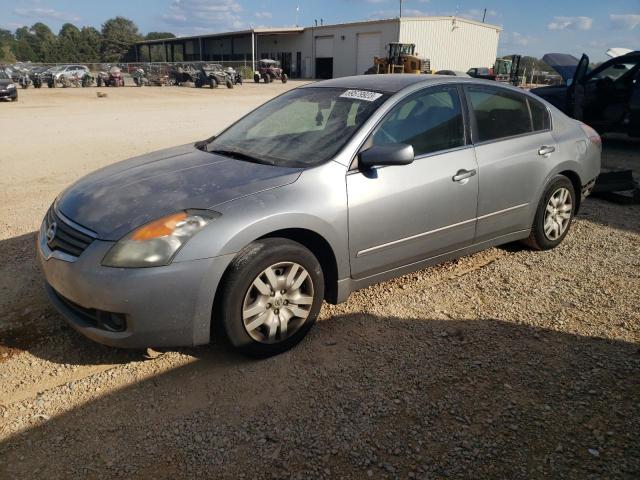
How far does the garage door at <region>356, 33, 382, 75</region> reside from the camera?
45781mm

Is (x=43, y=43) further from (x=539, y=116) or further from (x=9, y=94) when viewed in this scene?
(x=539, y=116)

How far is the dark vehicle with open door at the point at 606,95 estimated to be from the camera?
9648 mm

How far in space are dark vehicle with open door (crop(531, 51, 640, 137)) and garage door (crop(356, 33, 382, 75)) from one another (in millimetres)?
37539

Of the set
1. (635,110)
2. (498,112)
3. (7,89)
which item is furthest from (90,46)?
(498,112)

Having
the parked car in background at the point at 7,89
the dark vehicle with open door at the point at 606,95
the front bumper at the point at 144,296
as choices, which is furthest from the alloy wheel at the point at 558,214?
the parked car in background at the point at 7,89

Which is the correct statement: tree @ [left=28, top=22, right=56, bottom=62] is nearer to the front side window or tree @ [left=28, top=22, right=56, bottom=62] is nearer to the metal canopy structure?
the metal canopy structure

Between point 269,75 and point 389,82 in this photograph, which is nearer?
point 389,82

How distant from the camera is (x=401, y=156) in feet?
10.6

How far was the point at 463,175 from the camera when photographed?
379cm

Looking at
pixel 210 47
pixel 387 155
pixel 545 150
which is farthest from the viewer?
pixel 210 47

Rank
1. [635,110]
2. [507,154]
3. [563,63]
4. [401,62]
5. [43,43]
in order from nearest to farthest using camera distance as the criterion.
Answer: [507,154]
[635,110]
[563,63]
[401,62]
[43,43]

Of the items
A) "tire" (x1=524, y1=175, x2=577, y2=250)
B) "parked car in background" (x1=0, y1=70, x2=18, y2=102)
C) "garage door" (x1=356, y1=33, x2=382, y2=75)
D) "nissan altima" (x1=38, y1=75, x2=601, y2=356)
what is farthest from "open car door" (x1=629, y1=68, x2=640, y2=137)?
"garage door" (x1=356, y1=33, x2=382, y2=75)

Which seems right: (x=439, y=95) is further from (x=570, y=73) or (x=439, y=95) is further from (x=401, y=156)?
(x=570, y=73)

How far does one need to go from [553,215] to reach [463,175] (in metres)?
1.47
